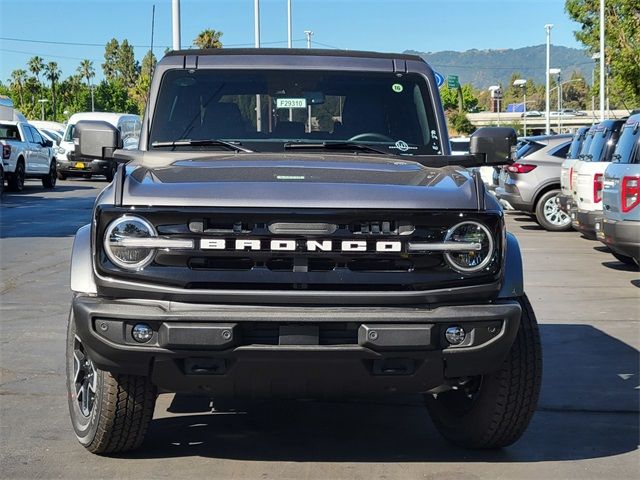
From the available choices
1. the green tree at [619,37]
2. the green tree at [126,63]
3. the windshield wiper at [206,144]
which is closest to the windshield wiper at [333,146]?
the windshield wiper at [206,144]

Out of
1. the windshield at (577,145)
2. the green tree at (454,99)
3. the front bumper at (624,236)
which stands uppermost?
the green tree at (454,99)

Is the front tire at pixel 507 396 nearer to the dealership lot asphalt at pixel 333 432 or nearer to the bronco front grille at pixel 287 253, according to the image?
the dealership lot asphalt at pixel 333 432

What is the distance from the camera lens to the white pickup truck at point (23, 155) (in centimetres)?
2858

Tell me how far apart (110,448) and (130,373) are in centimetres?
72

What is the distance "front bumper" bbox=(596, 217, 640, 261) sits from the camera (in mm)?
10992

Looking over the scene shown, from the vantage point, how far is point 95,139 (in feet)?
19.9

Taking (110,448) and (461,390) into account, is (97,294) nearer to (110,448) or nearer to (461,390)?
(110,448)

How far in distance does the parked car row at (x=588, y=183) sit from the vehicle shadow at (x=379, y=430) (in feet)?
14.2

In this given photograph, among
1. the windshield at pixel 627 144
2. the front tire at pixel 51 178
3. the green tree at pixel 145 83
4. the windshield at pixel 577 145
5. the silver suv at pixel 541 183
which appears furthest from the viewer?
the front tire at pixel 51 178

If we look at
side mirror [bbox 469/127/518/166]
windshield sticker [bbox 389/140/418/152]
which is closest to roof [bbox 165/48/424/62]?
windshield sticker [bbox 389/140/418/152]

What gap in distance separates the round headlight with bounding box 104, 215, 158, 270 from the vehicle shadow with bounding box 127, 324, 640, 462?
1.21 meters

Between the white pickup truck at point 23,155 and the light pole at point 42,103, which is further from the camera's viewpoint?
the light pole at point 42,103

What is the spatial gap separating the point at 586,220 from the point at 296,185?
994 centimetres

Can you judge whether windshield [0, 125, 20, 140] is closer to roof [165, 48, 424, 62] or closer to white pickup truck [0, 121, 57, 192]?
white pickup truck [0, 121, 57, 192]
